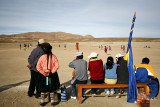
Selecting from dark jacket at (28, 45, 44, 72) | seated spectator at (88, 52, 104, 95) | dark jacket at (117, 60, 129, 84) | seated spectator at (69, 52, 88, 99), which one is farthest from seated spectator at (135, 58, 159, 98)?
dark jacket at (28, 45, 44, 72)

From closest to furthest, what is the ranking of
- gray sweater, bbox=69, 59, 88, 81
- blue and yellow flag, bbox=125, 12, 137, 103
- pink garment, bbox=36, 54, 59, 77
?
pink garment, bbox=36, 54, 59, 77
blue and yellow flag, bbox=125, 12, 137, 103
gray sweater, bbox=69, 59, 88, 81

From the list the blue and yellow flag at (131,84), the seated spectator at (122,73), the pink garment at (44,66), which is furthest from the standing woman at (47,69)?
the blue and yellow flag at (131,84)

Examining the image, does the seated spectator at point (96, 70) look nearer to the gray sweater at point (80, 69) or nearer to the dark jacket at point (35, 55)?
the gray sweater at point (80, 69)

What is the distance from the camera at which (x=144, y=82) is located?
4.71 metres

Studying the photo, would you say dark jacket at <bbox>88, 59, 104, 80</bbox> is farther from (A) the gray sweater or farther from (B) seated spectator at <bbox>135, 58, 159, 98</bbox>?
(B) seated spectator at <bbox>135, 58, 159, 98</bbox>

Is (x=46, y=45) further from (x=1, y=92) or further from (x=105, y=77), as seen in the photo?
(x=1, y=92)

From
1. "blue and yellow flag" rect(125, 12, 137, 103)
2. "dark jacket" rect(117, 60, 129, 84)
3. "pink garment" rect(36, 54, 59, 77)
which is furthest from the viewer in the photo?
"dark jacket" rect(117, 60, 129, 84)

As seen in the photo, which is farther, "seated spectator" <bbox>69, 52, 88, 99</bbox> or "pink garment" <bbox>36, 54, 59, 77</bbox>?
"seated spectator" <bbox>69, 52, 88, 99</bbox>

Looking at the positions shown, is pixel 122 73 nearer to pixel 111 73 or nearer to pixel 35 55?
pixel 111 73

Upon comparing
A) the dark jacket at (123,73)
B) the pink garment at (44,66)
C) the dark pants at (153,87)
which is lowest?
the dark pants at (153,87)

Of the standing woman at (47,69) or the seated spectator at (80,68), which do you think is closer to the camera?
the standing woman at (47,69)

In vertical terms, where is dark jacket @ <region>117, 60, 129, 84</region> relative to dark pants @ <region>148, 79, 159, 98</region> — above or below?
above

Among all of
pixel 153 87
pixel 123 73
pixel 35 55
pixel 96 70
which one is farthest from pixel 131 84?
pixel 35 55

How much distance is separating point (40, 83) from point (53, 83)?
412mm
